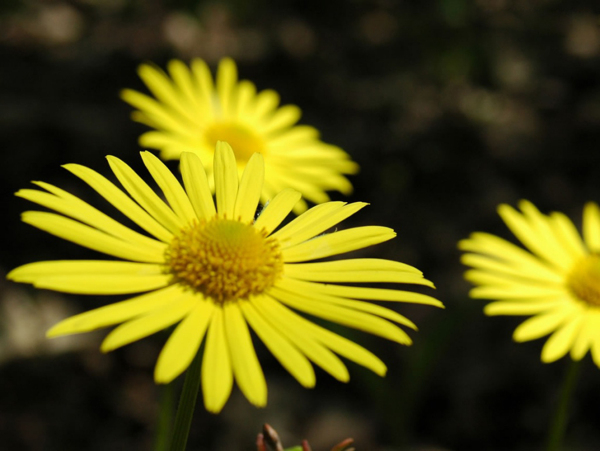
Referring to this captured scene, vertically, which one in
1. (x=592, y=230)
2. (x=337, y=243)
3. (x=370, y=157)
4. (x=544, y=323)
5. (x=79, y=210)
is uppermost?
(x=370, y=157)

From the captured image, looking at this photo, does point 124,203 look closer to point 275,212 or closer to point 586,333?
point 275,212

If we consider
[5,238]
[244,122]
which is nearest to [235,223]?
[244,122]

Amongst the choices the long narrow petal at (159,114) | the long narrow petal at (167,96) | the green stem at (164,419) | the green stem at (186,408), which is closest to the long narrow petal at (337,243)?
the green stem at (186,408)

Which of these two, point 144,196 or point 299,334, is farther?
point 144,196

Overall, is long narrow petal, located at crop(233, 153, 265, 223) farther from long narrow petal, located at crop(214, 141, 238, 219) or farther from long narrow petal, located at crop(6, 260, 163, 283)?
long narrow petal, located at crop(6, 260, 163, 283)

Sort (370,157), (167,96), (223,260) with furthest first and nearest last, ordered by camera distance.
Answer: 1. (370,157)
2. (167,96)
3. (223,260)

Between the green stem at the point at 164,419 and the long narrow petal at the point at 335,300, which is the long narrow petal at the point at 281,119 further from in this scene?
the long narrow petal at the point at 335,300

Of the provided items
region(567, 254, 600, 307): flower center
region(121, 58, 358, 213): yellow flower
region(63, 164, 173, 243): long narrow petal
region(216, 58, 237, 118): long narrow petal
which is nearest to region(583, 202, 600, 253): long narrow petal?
region(567, 254, 600, 307): flower center

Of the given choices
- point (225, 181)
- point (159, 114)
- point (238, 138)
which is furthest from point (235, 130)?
point (225, 181)
